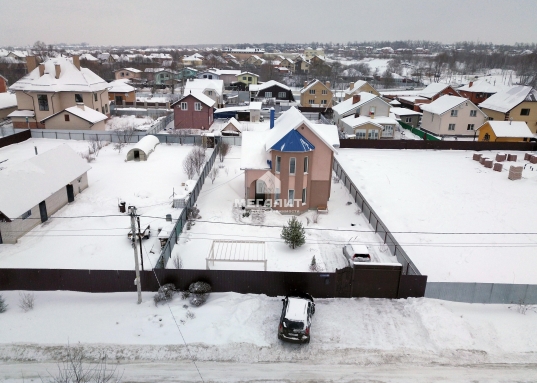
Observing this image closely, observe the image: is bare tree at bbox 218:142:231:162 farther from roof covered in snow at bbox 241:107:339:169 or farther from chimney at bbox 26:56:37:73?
chimney at bbox 26:56:37:73

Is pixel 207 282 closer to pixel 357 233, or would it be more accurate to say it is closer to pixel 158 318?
pixel 158 318

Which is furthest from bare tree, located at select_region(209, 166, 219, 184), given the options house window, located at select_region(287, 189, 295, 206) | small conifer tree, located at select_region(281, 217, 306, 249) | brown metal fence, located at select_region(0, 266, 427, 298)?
brown metal fence, located at select_region(0, 266, 427, 298)

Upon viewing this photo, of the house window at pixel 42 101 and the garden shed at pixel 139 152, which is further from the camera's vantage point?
the house window at pixel 42 101

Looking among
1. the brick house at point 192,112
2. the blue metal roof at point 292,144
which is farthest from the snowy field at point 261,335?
the brick house at point 192,112

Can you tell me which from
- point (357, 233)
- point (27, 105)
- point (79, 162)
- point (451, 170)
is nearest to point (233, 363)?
point (357, 233)

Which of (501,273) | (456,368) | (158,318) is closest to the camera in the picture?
(456,368)

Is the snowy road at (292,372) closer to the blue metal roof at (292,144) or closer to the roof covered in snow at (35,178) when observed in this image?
the roof covered in snow at (35,178)
